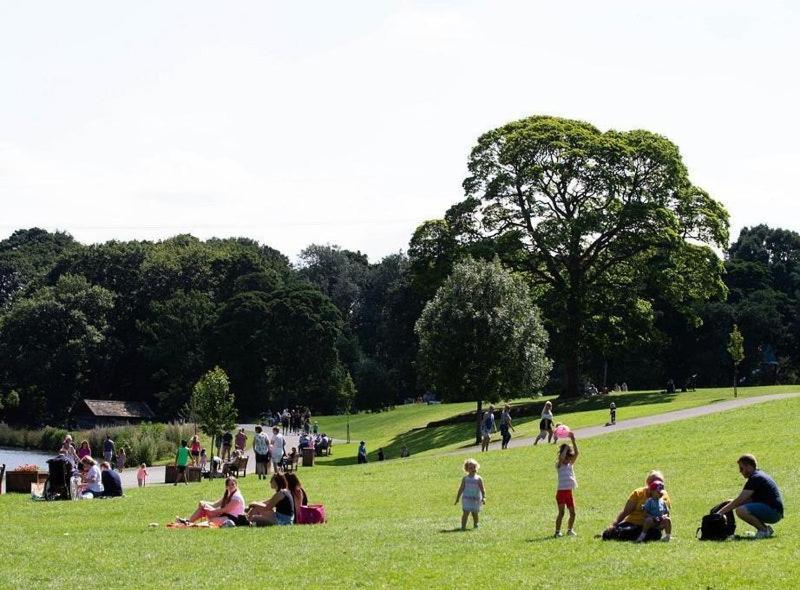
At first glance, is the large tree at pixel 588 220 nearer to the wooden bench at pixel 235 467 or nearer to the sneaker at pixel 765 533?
the wooden bench at pixel 235 467

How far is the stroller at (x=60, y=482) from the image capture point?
97.0 ft

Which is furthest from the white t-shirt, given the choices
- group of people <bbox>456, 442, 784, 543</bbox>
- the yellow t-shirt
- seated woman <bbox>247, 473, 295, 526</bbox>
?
the yellow t-shirt

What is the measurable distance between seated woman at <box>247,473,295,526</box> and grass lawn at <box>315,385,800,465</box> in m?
30.0

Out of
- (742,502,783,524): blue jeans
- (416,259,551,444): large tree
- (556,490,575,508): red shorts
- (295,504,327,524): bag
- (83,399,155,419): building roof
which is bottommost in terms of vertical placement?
(295,504,327,524): bag

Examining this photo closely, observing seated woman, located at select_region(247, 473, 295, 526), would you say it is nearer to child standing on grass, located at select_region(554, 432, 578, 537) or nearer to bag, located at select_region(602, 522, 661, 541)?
child standing on grass, located at select_region(554, 432, 578, 537)

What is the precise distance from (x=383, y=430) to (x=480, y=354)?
20.9m

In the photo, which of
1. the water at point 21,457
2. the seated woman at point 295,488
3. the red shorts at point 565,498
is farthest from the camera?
the water at point 21,457

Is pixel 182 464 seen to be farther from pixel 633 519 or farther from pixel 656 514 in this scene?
pixel 656 514

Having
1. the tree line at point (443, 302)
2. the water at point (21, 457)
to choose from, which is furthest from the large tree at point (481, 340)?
the water at point (21, 457)

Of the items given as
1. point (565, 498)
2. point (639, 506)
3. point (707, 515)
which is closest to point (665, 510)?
point (639, 506)

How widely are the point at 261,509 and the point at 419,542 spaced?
176 inches

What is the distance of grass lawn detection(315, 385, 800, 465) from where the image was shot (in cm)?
5512

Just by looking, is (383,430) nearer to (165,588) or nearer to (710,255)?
(710,255)

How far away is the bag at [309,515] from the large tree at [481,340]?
32.6 meters
